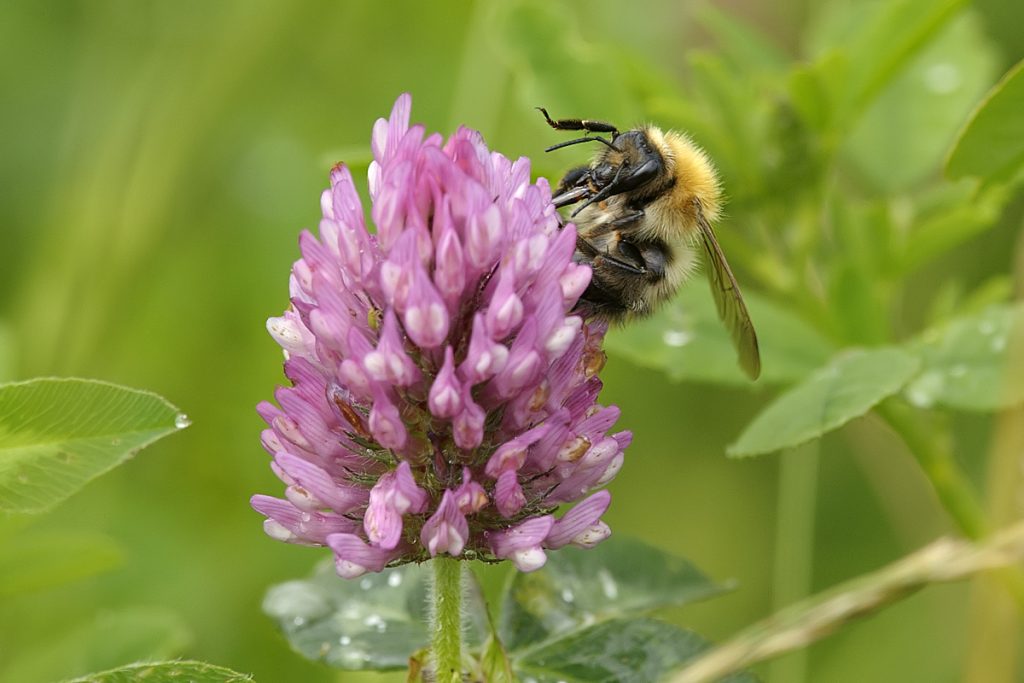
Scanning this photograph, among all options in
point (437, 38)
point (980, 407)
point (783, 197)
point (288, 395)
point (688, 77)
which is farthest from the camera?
point (688, 77)

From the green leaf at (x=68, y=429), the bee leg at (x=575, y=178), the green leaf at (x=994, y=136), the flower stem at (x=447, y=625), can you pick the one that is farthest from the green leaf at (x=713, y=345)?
the green leaf at (x=68, y=429)

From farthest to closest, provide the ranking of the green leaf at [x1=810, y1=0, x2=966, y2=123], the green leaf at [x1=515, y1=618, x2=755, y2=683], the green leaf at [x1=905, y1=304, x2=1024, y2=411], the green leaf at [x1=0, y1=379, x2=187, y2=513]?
the green leaf at [x1=810, y1=0, x2=966, y2=123], the green leaf at [x1=905, y1=304, x2=1024, y2=411], the green leaf at [x1=515, y1=618, x2=755, y2=683], the green leaf at [x1=0, y1=379, x2=187, y2=513]

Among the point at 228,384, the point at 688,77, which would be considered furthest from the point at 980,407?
the point at 688,77

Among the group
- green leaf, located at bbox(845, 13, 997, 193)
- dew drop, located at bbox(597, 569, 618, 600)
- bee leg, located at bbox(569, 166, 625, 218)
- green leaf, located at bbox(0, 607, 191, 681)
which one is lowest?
dew drop, located at bbox(597, 569, 618, 600)

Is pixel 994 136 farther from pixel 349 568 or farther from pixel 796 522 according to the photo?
pixel 796 522

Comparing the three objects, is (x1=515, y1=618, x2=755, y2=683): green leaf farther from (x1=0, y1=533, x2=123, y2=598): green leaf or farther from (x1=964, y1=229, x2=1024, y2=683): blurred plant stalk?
(x1=0, y1=533, x2=123, y2=598): green leaf

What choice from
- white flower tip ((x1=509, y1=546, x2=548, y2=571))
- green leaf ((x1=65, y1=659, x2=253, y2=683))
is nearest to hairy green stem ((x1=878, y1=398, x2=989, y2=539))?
white flower tip ((x1=509, y1=546, x2=548, y2=571))

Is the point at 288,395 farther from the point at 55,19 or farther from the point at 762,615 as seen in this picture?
the point at 55,19

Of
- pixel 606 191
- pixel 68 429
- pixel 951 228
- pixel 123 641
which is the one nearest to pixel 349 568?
pixel 68 429
